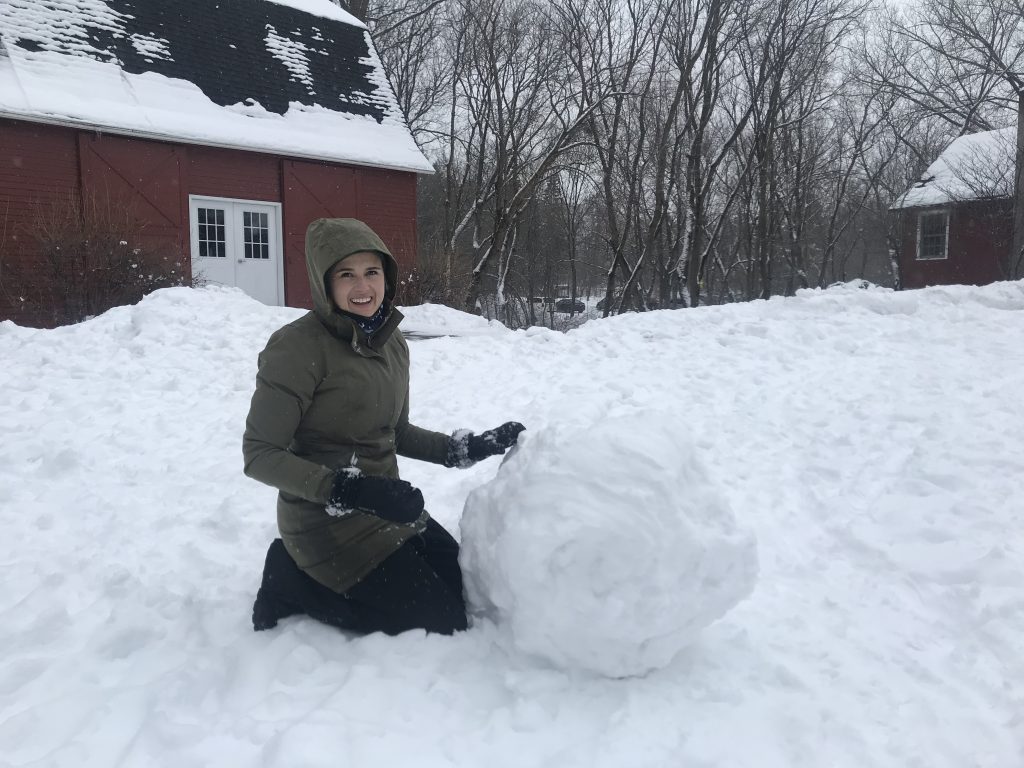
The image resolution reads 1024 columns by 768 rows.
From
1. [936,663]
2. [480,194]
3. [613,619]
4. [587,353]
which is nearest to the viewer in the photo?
[613,619]

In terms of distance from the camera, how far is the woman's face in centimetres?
271

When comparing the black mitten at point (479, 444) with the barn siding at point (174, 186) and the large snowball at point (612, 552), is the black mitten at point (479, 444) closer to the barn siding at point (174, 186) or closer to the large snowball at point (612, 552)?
the large snowball at point (612, 552)

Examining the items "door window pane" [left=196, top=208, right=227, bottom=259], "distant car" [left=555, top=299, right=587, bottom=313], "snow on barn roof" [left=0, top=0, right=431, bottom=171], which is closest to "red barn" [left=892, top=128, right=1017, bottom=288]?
"distant car" [left=555, top=299, right=587, bottom=313]

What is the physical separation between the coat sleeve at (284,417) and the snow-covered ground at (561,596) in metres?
0.65

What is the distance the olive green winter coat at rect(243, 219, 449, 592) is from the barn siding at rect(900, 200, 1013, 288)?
22.8 metres

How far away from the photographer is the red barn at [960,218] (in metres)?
20.8

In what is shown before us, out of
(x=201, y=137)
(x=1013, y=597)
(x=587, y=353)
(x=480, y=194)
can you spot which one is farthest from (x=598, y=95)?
(x=1013, y=597)

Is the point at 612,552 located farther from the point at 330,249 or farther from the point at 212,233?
the point at 212,233

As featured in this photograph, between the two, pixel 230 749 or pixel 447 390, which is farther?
pixel 447 390

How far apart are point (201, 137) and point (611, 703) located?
12961 millimetres

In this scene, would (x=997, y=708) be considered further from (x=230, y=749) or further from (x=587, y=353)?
(x=587, y=353)

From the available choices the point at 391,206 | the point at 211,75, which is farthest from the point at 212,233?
the point at 391,206

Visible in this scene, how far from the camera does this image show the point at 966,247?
2516cm

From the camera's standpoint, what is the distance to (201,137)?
12.8m
